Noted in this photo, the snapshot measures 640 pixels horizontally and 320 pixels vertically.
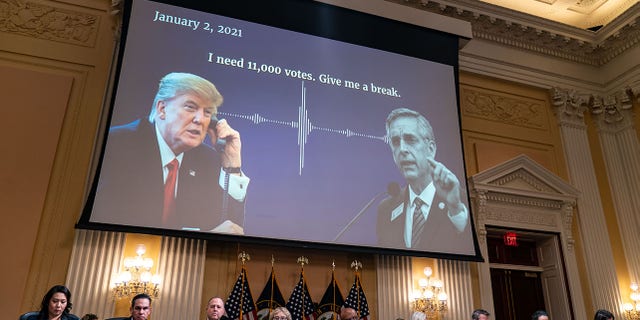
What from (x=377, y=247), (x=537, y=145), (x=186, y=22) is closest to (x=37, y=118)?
(x=186, y=22)

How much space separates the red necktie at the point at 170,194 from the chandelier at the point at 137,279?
401mm

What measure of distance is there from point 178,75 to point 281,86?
1.18m

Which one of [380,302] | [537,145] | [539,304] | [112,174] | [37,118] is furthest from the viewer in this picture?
[537,145]

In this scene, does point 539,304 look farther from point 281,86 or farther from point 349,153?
point 281,86

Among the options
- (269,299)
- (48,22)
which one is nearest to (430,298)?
(269,299)

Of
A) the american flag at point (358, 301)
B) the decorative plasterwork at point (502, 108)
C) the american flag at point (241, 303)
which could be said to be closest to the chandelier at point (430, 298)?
the american flag at point (358, 301)

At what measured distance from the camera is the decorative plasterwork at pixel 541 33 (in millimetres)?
7785

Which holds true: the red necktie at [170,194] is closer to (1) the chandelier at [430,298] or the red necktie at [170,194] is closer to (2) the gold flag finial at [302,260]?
(2) the gold flag finial at [302,260]

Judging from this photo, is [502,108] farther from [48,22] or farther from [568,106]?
[48,22]

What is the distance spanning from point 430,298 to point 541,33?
490cm

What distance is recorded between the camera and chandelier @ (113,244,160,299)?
4891 mm

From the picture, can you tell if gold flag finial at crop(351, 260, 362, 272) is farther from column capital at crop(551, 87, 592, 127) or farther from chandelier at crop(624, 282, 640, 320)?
column capital at crop(551, 87, 592, 127)

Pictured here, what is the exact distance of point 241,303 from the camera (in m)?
5.16

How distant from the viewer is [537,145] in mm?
7785
